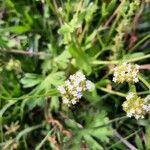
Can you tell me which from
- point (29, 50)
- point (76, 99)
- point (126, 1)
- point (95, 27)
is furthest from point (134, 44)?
point (76, 99)

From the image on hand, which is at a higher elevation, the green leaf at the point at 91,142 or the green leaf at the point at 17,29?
the green leaf at the point at 17,29

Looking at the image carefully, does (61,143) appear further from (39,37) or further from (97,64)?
(39,37)

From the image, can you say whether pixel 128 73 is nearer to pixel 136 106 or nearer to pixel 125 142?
pixel 136 106

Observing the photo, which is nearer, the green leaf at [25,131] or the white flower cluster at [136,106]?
the white flower cluster at [136,106]

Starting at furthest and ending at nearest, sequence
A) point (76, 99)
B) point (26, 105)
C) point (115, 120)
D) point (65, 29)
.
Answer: point (26, 105), point (115, 120), point (65, 29), point (76, 99)

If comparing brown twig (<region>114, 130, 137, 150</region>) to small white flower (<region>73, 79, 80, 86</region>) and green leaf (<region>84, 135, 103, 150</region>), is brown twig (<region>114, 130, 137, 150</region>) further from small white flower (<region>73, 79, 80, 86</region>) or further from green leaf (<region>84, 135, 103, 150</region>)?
small white flower (<region>73, 79, 80, 86</region>)

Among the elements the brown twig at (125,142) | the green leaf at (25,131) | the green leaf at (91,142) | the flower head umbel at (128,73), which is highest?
the flower head umbel at (128,73)

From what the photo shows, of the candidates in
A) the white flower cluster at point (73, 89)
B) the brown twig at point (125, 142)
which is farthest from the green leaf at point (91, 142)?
the white flower cluster at point (73, 89)

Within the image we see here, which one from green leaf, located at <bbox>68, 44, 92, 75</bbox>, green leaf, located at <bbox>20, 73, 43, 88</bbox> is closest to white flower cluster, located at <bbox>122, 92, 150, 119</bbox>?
green leaf, located at <bbox>68, 44, 92, 75</bbox>

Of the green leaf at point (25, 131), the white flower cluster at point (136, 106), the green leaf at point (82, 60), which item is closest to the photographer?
the white flower cluster at point (136, 106)

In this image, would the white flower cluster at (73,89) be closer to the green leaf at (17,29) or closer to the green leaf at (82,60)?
the green leaf at (82,60)

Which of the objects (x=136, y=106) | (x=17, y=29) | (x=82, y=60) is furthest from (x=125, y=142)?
(x=17, y=29)
